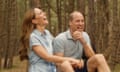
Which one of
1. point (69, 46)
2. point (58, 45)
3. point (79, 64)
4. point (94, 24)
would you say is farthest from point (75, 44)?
point (94, 24)

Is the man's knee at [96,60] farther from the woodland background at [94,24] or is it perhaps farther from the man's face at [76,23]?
the woodland background at [94,24]

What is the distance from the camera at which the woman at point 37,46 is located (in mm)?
3090

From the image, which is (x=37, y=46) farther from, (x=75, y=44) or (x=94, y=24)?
(x=94, y=24)

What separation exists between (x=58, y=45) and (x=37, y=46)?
1.00 feet

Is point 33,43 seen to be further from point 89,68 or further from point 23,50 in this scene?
point 89,68

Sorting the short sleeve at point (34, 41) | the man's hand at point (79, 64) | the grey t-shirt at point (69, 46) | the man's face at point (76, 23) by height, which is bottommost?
the man's hand at point (79, 64)

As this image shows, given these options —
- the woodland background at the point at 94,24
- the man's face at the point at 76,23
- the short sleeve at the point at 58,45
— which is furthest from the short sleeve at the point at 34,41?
the woodland background at the point at 94,24

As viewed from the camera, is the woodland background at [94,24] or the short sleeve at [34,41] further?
the woodland background at [94,24]

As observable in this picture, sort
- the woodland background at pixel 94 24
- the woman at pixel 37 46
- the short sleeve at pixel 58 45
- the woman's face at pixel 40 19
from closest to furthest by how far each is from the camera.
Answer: the woman at pixel 37 46, the woman's face at pixel 40 19, the short sleeve at pixel 58 45, the woodland background at pixel 94 24

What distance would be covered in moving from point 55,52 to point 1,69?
4.85m

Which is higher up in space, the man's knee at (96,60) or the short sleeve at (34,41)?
the short sleeve at (34,41)

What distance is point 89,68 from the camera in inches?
128

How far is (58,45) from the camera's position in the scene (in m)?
3.36

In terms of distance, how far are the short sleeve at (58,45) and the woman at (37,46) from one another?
12 centimetres
